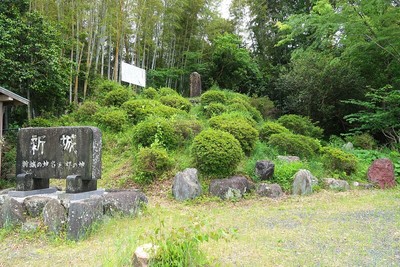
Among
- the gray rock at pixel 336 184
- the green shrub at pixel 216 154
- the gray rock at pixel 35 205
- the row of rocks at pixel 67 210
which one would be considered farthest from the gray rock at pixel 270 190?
the gray rock at pixel 35 205

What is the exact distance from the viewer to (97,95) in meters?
12.9

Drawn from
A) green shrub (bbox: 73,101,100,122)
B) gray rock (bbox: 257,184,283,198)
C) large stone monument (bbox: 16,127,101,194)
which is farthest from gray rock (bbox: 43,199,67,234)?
green shrub (bbox: 73,101,100,122)

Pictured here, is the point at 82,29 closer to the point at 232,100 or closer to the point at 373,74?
the point at 232,100

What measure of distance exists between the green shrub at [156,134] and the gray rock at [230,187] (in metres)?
1.88

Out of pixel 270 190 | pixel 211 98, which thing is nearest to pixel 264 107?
pixel 211 98

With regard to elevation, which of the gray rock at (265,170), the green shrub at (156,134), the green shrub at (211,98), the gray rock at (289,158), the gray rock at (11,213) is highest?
the green shrub at (211,98)

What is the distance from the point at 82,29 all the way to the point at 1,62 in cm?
519

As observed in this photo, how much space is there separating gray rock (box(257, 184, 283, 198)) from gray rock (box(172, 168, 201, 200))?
1194 mm

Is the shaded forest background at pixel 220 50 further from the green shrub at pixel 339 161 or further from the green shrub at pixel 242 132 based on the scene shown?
the green shrub at pixel 242 132

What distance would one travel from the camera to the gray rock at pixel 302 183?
636cm

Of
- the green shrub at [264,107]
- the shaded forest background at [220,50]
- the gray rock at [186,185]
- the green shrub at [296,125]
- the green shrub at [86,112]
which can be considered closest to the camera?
the gray rock at [186,185]

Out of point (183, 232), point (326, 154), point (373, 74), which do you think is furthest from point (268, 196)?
point (373, 74)

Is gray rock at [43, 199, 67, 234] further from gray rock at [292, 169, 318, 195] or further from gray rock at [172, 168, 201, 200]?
gray rock at [292, 169, 318, 195]

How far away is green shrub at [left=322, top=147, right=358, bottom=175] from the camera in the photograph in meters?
7.30
